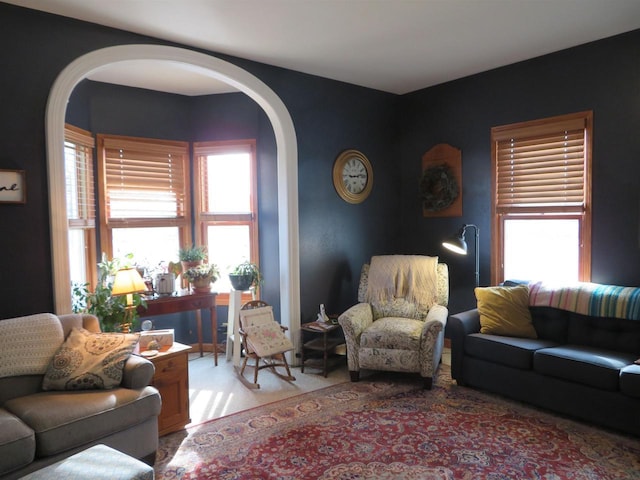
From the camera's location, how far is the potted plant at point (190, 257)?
4.69 metres

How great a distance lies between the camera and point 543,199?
428cm

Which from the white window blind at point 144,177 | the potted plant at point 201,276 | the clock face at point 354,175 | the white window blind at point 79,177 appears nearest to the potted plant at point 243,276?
the potted plant at point 201,276

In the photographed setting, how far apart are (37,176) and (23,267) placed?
0.62 metres

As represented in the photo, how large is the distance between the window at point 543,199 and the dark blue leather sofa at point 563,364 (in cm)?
61

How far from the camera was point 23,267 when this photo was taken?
3092 mm

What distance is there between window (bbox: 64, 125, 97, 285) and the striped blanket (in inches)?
162

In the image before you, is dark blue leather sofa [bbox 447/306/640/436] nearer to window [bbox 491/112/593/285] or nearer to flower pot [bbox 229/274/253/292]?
window [bbox 491/112/593/285]

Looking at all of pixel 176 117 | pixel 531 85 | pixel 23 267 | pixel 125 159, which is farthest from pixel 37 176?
pixel 531 85

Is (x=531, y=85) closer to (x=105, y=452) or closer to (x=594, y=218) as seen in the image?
(x=594, y=218)

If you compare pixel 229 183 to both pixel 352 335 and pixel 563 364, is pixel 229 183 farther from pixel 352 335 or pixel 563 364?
pixel 563 364

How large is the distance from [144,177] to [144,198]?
224 mm

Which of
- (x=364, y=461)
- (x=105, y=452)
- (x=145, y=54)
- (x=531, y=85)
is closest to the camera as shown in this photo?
(x=105, y=452)

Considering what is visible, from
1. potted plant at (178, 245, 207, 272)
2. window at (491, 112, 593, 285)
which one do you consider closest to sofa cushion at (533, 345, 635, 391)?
window at (491, 112, 593, 285)

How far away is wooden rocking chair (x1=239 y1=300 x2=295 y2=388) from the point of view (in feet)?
13.2
